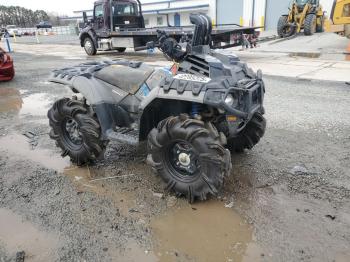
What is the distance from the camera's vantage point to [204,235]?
296 centimetres

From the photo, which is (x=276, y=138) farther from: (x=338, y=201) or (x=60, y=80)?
(x=60, y=80)

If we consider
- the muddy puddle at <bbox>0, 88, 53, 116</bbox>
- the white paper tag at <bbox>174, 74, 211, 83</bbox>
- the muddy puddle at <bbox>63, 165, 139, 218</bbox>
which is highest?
the white paper tag at <bbox>174, 74, 211, 83</bbox>

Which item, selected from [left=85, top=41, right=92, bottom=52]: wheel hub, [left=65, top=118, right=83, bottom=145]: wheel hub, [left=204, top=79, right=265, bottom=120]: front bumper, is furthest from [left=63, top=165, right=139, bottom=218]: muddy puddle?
[left=85, top=41, right=92, bottom=52]: wheel hub

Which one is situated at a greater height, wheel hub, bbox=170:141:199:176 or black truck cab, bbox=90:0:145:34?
black truck cab, bbox=90:0:145:34

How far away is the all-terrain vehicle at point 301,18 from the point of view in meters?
20.2

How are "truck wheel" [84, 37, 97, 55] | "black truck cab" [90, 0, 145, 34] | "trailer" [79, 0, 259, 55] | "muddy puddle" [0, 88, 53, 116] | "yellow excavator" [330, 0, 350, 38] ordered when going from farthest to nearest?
"truck wheel" [84, 37, 97, 55] → "black truck cab" [90, 0, 145, 34] → "trailer" [79, 0, 259, 55] → "yellow excavator" [330, 0, 350, 38] → "muddy puddle" [0, 88, 53, 116]

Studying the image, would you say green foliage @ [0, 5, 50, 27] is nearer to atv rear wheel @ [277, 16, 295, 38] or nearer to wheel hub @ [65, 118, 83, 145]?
atv rear wheel @ [277, 16, 295, 38]

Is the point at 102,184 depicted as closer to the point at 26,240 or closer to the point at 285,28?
the point at 26,240

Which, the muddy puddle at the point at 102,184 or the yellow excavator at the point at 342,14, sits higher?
the yellow excavator at the point at 342,14

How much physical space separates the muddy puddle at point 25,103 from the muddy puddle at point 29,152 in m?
1.47

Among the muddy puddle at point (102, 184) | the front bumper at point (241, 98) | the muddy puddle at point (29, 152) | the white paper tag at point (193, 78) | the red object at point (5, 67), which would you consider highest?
the white paper tag at point (193, 78)

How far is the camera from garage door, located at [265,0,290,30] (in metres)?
28.6

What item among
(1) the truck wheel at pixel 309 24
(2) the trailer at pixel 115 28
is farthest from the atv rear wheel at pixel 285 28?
(2) the trailer at pixel 115 28

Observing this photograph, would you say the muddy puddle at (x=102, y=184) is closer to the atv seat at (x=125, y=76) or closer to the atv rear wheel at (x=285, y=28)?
the atv seat at (x=125, y=76)
